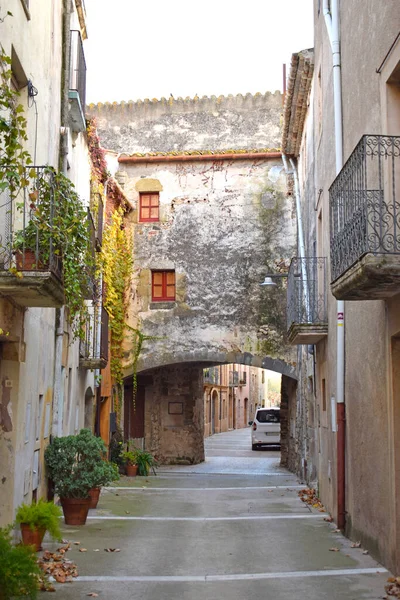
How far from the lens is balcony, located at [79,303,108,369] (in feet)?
53.2

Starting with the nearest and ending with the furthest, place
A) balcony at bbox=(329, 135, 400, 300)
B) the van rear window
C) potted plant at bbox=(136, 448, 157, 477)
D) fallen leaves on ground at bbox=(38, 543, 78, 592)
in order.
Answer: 1. balcony at bbox=(329, 135, 400, 300)
2. fallen leaves on ground at bbox=(38, 543, 78, 592)
3. potted plant at bbox=(136, 448, 157, 477)
4. the van rear window

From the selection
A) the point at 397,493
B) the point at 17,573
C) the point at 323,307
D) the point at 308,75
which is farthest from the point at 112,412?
the point at 17,573

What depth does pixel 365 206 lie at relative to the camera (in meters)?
7.42

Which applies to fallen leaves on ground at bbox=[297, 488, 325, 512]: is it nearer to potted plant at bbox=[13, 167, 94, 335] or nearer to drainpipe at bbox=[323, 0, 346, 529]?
drainpipe at bbox=[323, 0, 346, 529]

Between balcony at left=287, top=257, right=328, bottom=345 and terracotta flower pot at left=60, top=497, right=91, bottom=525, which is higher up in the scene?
balcony at left=287, top=257, right=328, bottom=345

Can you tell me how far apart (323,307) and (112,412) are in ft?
29.2

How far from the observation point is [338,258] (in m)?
8.45

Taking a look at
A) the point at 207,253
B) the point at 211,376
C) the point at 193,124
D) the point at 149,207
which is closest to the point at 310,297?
the point at 207,253

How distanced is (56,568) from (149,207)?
1497cm

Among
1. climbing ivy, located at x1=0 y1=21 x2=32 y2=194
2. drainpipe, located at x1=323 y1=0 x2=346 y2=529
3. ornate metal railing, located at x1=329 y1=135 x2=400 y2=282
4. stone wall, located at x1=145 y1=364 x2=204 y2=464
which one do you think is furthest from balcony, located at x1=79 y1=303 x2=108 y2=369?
climbing ivy, located at x1=0 y1=21 x2=32 y2=194

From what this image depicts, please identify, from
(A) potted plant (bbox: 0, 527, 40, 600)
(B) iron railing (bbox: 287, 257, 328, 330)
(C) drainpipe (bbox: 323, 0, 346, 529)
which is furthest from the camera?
(B) iron railing (bbox: 287, 257, 328, 330)

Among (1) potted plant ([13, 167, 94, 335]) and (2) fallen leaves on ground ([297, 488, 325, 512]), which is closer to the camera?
(1) potted plant ([13, 167, 94, 335])

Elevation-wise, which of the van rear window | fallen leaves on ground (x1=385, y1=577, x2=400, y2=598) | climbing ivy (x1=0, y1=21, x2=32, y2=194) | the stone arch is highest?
climbing ivy (x1=0, y1=21, x2=32, y2=194)

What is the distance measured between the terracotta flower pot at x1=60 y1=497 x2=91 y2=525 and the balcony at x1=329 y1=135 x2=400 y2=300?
5.44 meters
